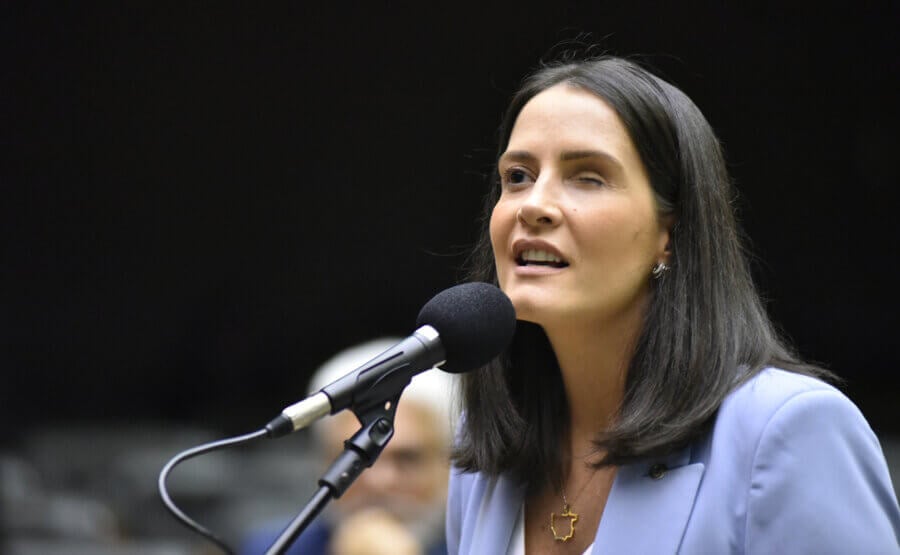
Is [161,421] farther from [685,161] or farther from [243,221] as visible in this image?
[685,161]

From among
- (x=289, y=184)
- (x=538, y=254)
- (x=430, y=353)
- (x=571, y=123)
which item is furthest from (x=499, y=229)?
(x=289, y=184)

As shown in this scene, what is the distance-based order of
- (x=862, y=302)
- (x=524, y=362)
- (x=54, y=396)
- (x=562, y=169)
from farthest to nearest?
(x=54, y=396)
(x=862, y=302)
(x=524, y=362)
(x=562, y=169)

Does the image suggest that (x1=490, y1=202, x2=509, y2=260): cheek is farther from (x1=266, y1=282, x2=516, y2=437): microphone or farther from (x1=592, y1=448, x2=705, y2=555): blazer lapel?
(x1=592, y1=448, x2=705, y2=555): blazer lapel

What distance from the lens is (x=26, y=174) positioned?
9828 millimetres

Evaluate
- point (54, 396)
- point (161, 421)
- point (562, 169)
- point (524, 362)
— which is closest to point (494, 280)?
point (524, 362)

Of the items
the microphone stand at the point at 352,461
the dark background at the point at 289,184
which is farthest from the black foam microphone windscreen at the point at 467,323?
the dark background at the point at 289,184

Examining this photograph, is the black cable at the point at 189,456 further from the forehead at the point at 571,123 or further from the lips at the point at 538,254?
the forehead at the point at 571,123

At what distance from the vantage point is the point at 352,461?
5.28 ft

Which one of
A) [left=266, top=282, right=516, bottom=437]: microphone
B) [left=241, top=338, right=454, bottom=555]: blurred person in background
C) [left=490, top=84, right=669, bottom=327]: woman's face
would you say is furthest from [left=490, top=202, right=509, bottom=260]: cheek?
[left=241, top=338, right=454, bottom=555]: blurred person in background

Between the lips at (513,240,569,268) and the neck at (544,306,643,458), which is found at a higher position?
the lips at (513,240,569,268)

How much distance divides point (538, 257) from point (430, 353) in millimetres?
385

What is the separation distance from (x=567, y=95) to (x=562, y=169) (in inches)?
5.7

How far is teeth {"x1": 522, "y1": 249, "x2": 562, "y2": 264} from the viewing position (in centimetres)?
203

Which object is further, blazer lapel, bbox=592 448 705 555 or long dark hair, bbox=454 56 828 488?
long dark hair, bbox=454 56 828 488
